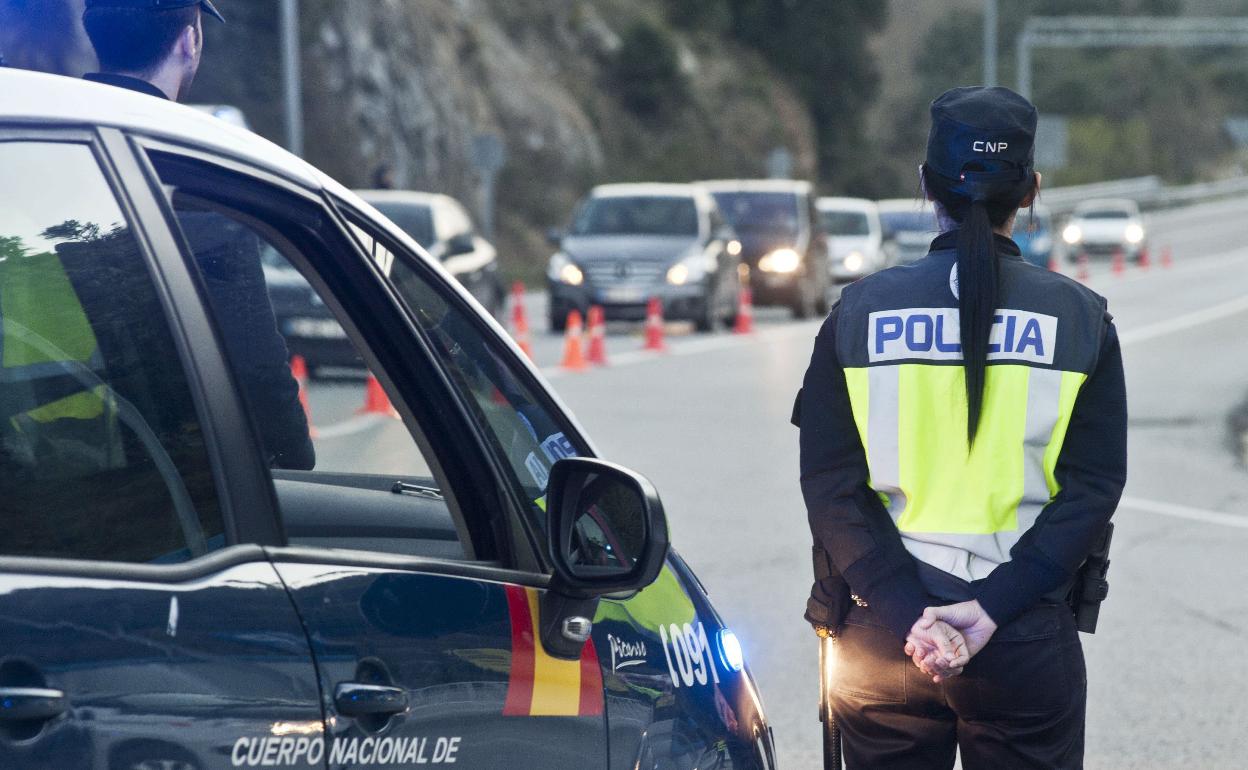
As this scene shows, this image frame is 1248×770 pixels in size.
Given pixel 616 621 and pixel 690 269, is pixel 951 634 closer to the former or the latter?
pixel 616 621

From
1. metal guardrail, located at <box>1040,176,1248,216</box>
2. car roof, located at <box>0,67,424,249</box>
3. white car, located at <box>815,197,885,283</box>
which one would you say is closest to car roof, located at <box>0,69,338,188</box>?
car roof, located at <box>0,67,424,249</box>

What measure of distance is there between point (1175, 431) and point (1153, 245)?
1888 inches

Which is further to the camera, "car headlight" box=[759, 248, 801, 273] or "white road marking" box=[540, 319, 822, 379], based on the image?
"car headlight" box=[759, 248, 801, 273]

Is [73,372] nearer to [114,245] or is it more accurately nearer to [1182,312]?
[114,245]

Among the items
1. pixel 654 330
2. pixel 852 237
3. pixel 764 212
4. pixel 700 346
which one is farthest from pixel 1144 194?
pixel 654 330

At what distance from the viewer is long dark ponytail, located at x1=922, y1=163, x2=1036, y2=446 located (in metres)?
2.97

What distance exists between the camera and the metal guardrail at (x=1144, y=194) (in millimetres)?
71125

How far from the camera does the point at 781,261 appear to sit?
28.3m

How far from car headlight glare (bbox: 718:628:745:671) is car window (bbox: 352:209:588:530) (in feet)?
1.20

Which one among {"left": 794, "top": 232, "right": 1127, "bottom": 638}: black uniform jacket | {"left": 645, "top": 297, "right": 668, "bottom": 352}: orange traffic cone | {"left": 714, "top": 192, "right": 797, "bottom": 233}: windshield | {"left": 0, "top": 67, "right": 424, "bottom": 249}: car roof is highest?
{"left": 0, "top": 67, "right": 424, "bottom": 249}: car roof

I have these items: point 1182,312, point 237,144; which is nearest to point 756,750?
point 237,144

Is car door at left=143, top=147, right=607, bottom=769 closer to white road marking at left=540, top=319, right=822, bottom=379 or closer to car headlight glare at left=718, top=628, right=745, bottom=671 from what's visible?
car headlight glare at left=718, top=628, right=745, bottom=671

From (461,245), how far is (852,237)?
18019 mm

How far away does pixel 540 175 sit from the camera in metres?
49.8
